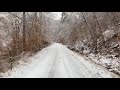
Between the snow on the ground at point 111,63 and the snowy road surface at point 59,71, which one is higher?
the snow on the ground at point 111,63

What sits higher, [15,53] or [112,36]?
[112,36]

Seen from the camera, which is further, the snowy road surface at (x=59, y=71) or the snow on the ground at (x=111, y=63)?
the snow on the ground at (x=111, y=63)

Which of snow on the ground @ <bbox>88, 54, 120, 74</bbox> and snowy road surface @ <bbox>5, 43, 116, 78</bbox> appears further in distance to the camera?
snow on the ground @ <bbox>88, 54, 120, 74</bbox>

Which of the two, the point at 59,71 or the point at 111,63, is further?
the point at 111,63

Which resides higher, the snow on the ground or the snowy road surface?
the snow on the ground

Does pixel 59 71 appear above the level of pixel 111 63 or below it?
below
